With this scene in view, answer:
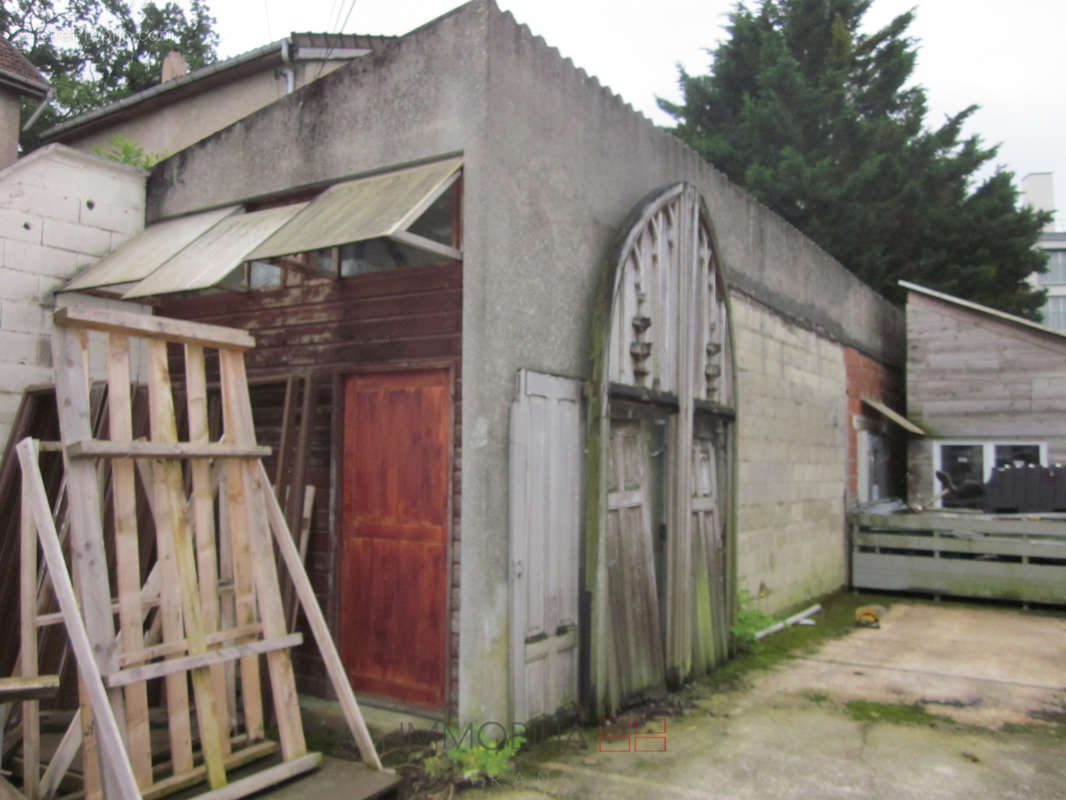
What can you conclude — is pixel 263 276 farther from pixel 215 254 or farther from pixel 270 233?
pixel 270 233

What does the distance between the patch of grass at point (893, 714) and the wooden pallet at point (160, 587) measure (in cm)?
359

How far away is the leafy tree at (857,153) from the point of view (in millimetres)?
20391

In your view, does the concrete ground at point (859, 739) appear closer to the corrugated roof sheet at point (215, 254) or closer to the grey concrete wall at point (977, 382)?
the corrugated roof sheet at point (215, 254)

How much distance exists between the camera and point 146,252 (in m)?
6.55

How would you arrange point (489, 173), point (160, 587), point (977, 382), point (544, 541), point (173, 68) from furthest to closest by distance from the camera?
point (173, 68) < point (977, 382) < point (544, 541) < point (489, 173) < point (160, 587)

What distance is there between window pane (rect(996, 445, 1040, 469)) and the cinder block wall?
1193 cm

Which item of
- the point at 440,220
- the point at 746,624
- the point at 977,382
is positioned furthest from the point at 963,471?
the point at 440,220

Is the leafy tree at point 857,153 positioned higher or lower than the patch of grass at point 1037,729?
higher

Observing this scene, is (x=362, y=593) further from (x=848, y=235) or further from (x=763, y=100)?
(x=763, y=100)

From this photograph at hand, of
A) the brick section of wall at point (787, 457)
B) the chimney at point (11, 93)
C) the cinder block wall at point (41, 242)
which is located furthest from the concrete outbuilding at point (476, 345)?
the chimney at point (11, 93)

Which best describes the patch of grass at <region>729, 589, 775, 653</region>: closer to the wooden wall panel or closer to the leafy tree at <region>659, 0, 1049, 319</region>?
the wooden wall panel

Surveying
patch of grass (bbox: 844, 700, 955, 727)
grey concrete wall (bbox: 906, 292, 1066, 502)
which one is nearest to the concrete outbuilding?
patch of grass (bbox: 844, 700, 955, 727)

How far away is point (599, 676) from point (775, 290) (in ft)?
18.5

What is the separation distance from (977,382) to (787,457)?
194 inches
